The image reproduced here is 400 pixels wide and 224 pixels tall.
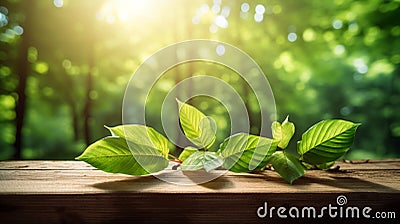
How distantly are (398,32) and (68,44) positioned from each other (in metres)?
2.36

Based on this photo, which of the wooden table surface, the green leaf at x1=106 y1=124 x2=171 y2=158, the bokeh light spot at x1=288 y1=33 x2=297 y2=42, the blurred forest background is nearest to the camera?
the wooden table surface

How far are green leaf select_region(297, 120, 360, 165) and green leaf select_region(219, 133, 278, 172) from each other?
0.17 feet

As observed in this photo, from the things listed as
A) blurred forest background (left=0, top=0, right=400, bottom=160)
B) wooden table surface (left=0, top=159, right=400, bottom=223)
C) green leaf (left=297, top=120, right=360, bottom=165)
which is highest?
blurred forest background (left=0, top=0, right=400, bottom=160)

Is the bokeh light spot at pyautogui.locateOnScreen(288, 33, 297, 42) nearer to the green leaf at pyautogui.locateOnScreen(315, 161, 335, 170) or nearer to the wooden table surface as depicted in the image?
the green leaf at pyautogui.locateOnScreen(315, 161, 335, 170)

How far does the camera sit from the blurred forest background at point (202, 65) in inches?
99.8

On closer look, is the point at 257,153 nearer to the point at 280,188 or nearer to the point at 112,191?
the point at 280,188

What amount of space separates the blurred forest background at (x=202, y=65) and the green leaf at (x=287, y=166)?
1.93 m

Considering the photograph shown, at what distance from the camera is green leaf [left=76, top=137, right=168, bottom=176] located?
0.40 metres

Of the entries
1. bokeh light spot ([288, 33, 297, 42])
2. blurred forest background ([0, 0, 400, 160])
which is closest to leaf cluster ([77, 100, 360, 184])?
blurred forest background ([0, 0, 400, 160])

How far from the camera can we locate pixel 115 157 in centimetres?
41

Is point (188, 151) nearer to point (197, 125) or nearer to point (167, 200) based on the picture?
point (197, 125)

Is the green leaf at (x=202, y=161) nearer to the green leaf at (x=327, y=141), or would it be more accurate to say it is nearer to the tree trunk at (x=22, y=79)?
the green leaf at (x=327, y=141)

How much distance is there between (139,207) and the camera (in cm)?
34

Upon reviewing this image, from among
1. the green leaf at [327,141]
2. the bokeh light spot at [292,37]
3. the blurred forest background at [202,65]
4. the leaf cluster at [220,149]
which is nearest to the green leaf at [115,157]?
the leaf cluster at [220,149]
